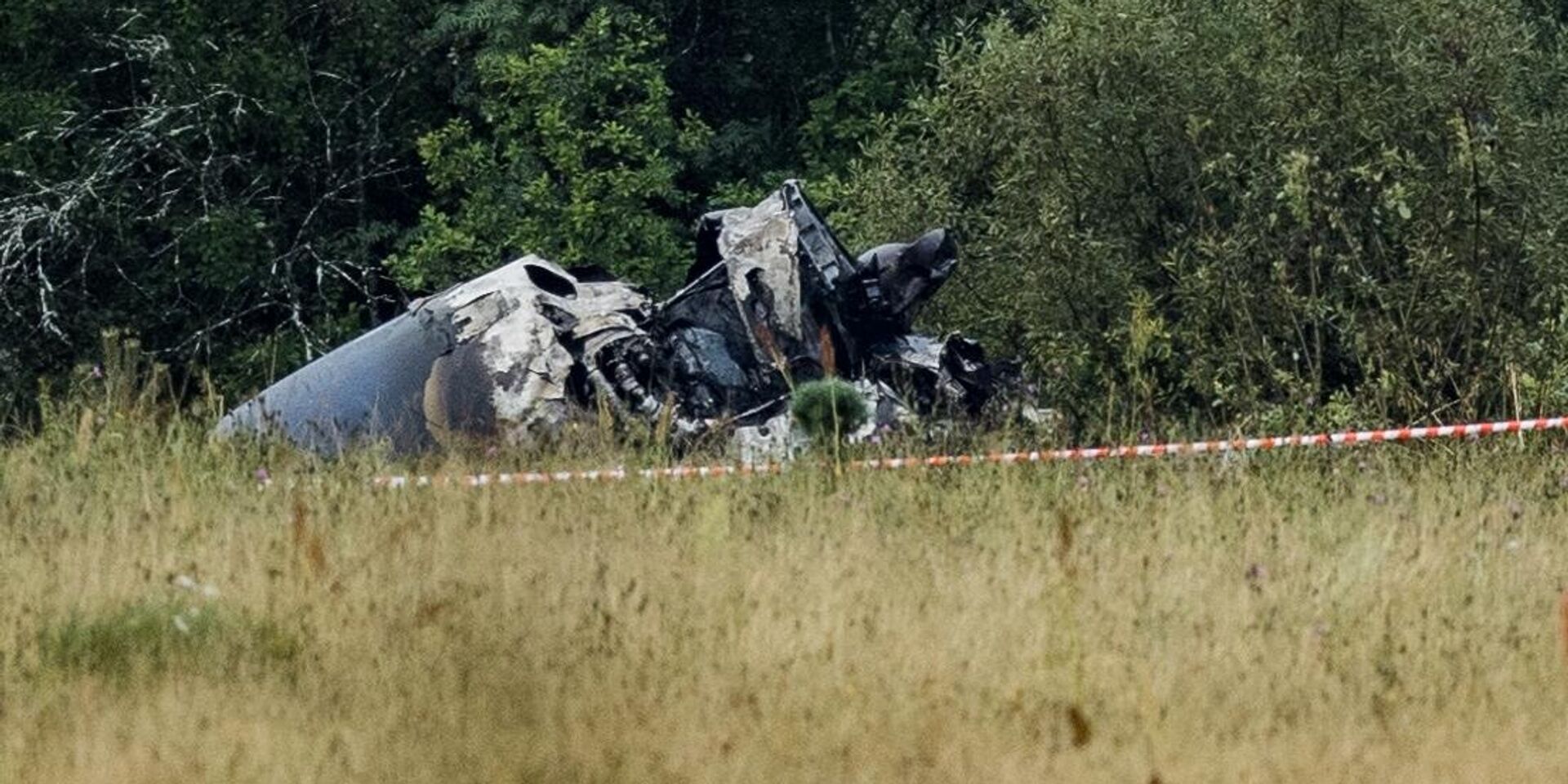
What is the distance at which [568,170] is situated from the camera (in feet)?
72.4

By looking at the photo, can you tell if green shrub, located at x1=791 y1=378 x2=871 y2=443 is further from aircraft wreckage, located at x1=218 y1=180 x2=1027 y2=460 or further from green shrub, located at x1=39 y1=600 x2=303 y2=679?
green shrub, located at x1=39 y1=600 x2=303 y2=679

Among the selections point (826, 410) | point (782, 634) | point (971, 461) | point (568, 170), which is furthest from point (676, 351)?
point (568, 170)

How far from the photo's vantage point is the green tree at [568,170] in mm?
22047

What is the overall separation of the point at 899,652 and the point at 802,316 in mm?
7529

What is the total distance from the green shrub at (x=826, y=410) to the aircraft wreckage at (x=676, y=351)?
1569 mm

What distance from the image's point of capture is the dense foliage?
13.3 metres

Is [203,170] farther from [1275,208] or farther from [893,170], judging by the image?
[1275,208]

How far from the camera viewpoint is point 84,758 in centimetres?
539

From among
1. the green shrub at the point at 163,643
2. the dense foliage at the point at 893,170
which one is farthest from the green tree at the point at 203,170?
the green shrub at the point at 163,643

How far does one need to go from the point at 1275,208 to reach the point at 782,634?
25.7 ft

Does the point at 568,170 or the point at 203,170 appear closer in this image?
the point at 568,170

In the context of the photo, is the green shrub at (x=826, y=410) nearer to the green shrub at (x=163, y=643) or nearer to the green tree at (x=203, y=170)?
the green shrub at (x=163, y=643)

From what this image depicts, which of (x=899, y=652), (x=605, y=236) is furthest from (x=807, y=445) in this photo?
(x=605, y=236)

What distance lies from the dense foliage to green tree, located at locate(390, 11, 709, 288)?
0.13ft
